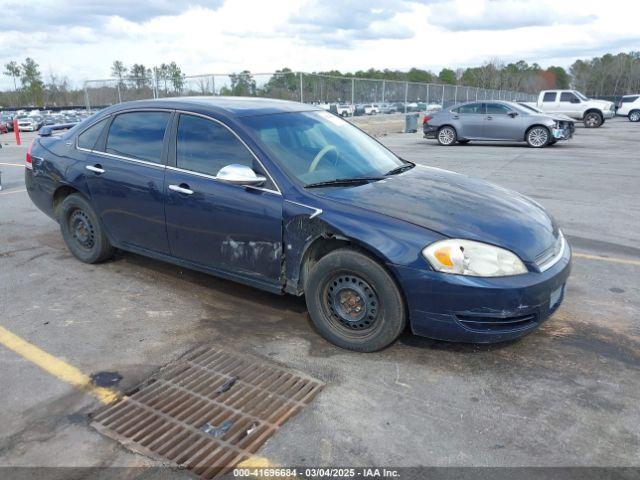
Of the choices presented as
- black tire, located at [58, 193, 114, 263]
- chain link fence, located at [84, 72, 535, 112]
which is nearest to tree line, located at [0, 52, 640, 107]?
chain link fence, located at [84, 72, 535, 112]

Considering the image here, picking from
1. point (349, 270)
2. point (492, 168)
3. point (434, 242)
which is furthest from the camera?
point (492, 168)

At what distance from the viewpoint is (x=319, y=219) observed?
11.8 ft

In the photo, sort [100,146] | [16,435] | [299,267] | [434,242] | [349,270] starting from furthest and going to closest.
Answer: [100,146] < [299,267] < [349,270] < [434,242] < [16,435]

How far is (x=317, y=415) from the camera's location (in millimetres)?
2951

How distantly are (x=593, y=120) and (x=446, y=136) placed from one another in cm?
1305

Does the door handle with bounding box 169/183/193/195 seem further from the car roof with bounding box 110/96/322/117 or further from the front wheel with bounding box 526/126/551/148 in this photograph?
the front wheel with bounding box 526/126/551/148

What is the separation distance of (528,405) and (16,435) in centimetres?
282

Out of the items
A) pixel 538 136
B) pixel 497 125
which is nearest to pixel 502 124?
pixel 497 125

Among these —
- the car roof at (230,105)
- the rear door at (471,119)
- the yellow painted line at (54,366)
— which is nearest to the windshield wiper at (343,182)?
the car roof at (230,105)

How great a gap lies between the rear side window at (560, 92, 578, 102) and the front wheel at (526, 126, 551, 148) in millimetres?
11504

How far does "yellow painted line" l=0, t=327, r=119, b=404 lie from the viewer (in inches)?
126

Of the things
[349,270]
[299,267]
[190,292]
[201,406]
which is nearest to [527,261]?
[349,270]

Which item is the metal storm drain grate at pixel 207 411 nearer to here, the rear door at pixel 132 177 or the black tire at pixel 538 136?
the rear door at pixel 132 177

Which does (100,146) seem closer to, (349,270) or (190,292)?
(190,292)
